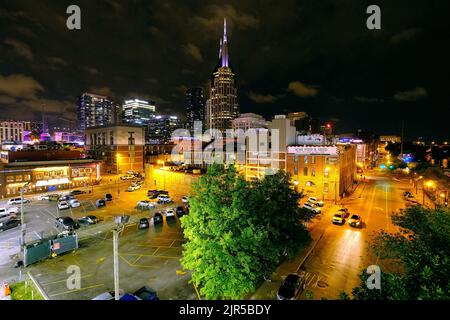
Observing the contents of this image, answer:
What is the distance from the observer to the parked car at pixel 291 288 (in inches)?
666

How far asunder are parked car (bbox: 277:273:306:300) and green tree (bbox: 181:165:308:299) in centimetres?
285

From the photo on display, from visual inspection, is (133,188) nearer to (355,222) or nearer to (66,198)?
(66,198)

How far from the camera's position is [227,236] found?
1302 centimetres

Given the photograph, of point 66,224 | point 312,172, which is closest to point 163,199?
point 66,224

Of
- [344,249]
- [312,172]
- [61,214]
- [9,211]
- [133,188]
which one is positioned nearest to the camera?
[344,249]

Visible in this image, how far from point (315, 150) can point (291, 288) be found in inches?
1397

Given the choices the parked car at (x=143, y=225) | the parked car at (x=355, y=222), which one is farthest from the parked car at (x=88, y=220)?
the parked car at (x=355, y=222)

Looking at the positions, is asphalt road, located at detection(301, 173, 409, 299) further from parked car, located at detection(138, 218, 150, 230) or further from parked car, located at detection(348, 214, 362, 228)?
parked car, located at detection(138, 218, 150, 230)

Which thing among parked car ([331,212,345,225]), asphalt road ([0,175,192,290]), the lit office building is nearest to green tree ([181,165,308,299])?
asphalt road ([0,175,192,290])

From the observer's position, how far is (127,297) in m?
16.4

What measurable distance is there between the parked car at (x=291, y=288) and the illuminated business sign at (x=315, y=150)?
33379mm

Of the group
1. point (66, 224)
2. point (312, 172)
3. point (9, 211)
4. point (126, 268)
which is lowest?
point (126, 268)
